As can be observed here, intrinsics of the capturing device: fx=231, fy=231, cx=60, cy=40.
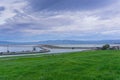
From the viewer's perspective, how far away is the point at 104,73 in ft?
59.6

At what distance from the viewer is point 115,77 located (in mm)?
16766

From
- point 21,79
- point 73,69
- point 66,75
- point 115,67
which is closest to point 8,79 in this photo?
point 21,79

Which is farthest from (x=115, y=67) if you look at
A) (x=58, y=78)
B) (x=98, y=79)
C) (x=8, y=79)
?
(x=8, y=79)

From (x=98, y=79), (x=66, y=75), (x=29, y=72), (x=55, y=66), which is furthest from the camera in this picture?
(x=55, y=66)

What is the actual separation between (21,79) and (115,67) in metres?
8.74

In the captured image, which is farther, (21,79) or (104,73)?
(104,73)

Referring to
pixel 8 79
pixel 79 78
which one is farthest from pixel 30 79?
pixel 79 78

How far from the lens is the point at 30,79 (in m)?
16.8

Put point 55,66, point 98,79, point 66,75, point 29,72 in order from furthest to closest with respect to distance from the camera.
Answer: point 55,66
point 29,72
point 66,75
point 98,79

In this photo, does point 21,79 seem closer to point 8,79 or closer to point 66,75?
point 8,79

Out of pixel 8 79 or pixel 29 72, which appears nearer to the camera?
pixel 8 79

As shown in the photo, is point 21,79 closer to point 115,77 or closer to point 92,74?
point 92,74

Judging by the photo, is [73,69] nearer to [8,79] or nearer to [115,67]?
[115,67]

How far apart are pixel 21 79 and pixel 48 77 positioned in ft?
6.55
